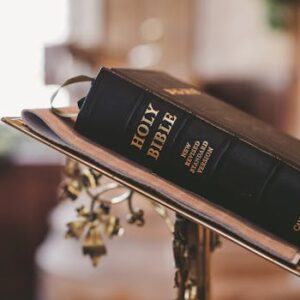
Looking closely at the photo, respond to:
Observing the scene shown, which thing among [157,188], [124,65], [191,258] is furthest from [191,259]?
[124,65]

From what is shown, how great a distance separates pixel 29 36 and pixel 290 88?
284 cm

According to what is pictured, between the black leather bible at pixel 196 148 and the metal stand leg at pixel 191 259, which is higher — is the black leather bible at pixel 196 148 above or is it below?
above

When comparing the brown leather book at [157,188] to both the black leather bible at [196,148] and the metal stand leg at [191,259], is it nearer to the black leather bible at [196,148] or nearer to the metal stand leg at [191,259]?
the black leather bible at [196,148]

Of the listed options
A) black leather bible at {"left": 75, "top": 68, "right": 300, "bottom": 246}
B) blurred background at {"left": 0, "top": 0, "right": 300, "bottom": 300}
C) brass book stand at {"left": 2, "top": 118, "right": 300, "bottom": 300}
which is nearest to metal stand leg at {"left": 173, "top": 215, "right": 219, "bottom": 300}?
brass book stand at {"left": 2, "top": 118, "right": 300, "bottom": 300}

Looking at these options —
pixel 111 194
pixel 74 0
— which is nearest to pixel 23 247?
pixel 111 194

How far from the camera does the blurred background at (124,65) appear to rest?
2518 millimetres

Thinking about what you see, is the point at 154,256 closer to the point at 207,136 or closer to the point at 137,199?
the point at 137,199

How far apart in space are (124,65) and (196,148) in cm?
241

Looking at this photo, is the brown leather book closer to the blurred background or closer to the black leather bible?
the black leather bible

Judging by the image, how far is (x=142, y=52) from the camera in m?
4.94

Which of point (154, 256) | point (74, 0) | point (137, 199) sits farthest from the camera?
point (74, 0)

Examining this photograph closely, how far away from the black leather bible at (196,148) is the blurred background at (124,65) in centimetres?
28

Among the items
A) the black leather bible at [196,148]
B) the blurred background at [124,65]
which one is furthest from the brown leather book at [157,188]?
the blurred background at [124,65]

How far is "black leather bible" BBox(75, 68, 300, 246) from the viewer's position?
65 cm
